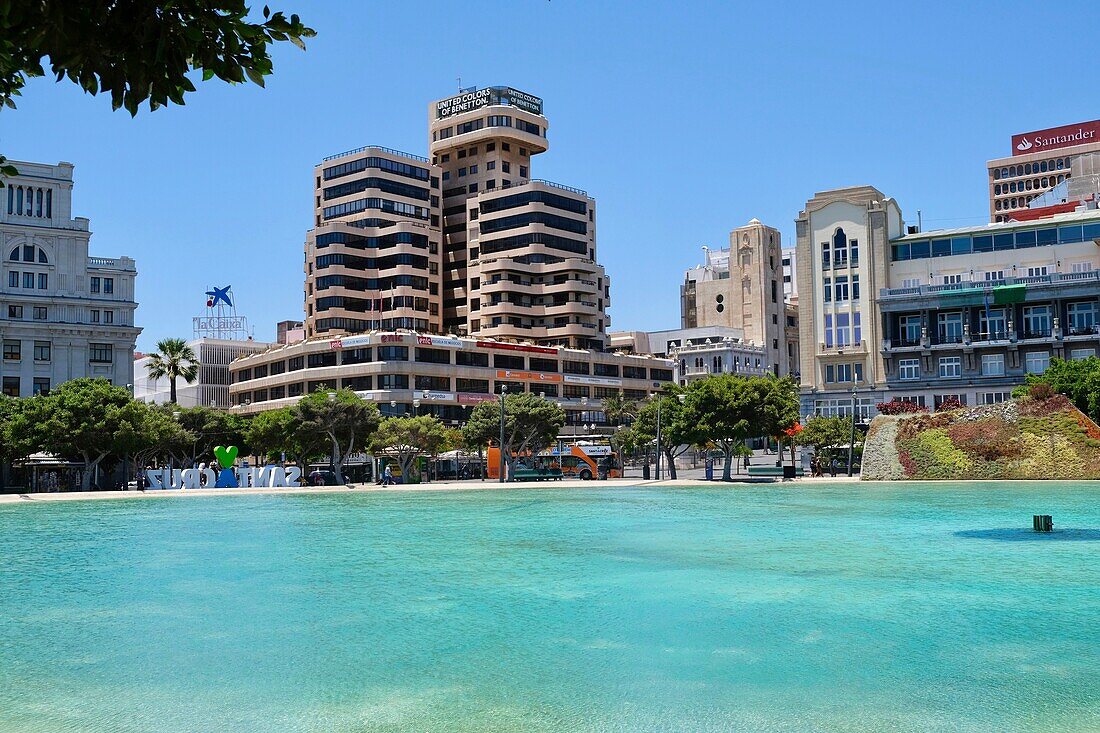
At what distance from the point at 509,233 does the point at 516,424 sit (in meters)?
53.7

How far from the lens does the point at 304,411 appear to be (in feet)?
251

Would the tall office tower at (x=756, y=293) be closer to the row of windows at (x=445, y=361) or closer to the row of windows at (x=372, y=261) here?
the row of windows at (x=445, y=361)

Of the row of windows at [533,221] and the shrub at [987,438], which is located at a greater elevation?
the row of windows at [533,221]

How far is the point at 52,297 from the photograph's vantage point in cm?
9875

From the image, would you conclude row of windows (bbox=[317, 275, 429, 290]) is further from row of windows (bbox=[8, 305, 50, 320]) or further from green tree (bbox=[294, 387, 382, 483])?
green tree (bbox=[294, 387, 382, 483])

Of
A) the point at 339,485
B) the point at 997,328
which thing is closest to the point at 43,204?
the point at 339,485

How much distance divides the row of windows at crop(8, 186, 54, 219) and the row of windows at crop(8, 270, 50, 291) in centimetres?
596

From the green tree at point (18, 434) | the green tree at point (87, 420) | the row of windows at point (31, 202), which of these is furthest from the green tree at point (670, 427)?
the row of windows at point (31, 202)

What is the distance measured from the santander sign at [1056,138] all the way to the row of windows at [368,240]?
11377cm

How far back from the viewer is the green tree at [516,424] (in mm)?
82562

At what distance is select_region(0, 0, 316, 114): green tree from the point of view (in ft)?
21.7

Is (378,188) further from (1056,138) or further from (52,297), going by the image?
(1056,138)

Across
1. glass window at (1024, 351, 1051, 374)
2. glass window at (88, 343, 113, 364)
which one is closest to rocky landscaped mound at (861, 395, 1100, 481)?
A: glass window at (1024, 351, 1051, 374)

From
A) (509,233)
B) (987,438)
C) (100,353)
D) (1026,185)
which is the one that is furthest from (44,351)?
(1026,185)
